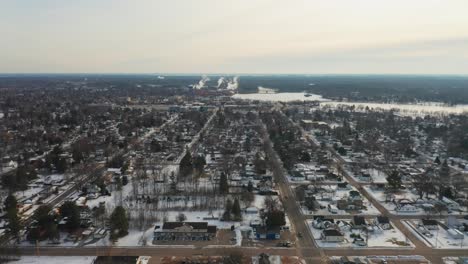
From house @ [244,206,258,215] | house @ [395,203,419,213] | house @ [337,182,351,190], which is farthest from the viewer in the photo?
house @ [337,182,351,190]

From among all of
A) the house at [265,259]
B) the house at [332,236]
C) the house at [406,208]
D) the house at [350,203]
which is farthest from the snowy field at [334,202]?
the house at [265,259]

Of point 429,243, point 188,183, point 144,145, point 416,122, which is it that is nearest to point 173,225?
point 188,183

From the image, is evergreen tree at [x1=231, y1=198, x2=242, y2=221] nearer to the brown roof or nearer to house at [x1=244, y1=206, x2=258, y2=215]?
house at [x1=244, y1=206, x2=258, y2=215]

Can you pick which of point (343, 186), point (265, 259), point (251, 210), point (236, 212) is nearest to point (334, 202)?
point (343, 186)

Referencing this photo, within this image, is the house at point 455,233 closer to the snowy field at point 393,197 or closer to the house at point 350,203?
the snowy field at point 393,197

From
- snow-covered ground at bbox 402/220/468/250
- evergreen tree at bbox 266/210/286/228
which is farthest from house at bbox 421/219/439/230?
evergreen tree at bbox 266/210/286/228
